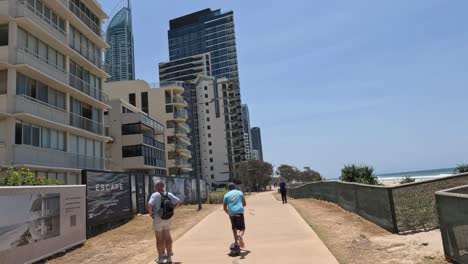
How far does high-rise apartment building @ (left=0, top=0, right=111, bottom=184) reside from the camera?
89.2ft

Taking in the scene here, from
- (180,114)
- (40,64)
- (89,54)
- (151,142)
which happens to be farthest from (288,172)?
(40,64)

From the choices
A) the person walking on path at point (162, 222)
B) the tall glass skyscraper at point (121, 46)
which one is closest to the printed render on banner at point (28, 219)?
the person walking on path at point (162, 222)

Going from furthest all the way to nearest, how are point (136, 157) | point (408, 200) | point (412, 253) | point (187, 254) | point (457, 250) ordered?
point (136, 157) → point (408, 200) → point (187, 254) → point (412, 253) → point (457, 250)

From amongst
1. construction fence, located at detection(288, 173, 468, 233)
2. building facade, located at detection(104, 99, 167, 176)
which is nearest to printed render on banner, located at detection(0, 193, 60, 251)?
construction fence, located at detection(288, 173, 468, 233)

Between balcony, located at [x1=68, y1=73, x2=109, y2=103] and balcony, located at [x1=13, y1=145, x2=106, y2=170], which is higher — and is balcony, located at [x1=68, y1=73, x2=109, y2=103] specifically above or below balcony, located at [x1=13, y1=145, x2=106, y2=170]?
above

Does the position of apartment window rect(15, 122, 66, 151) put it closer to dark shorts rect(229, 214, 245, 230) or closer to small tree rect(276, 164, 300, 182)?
dark shorts rect(229, 214, 245, 230)

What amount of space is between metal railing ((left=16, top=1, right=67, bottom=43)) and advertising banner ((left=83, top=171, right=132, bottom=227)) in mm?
14816

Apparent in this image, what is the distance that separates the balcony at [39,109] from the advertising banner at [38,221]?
54.7ft

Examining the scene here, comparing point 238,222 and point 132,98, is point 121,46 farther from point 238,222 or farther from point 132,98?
point 238,222

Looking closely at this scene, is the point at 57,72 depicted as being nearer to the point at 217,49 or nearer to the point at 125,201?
the point at 125,201

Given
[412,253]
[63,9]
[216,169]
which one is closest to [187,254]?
[412,253]

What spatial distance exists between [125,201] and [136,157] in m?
38.9

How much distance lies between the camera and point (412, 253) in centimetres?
860

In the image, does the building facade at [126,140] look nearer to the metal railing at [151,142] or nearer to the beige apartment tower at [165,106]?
the metal railing at [151,142]
